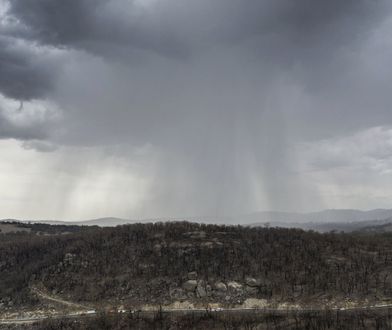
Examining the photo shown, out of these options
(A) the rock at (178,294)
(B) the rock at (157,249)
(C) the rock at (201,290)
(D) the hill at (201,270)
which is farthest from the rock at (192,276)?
(B) the rock at (157,249)

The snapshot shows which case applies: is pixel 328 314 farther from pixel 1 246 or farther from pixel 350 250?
pixel 1 246

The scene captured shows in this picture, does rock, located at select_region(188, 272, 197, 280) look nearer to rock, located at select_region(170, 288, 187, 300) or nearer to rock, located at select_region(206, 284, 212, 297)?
rock, located at select_region(170, 288, 187, 300)

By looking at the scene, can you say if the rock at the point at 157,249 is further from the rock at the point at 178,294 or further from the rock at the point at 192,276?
the rock at the point at 178,294

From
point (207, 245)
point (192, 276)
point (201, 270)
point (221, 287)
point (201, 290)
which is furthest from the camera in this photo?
point (207, 245)

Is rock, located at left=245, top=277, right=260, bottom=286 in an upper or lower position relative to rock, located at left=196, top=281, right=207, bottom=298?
upper

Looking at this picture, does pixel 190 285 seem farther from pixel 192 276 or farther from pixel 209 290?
pixel 192 276

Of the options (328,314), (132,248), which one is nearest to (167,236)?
(132,248)

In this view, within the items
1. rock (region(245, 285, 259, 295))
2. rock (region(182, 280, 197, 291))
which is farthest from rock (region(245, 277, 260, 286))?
rock (region(182, 280, 197, 291))

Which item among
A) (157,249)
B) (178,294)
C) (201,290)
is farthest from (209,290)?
(157,249)
